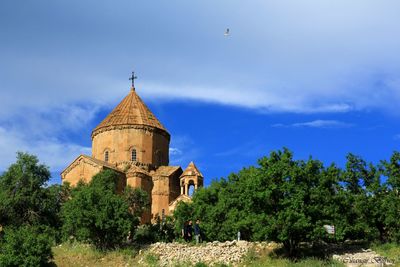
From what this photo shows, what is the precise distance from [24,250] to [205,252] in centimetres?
756

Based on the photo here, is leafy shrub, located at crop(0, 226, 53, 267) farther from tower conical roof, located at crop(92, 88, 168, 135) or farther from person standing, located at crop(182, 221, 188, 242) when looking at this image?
tower conical roof, located at crop(92, 88, 168, 135)

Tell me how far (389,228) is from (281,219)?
20.0 feet

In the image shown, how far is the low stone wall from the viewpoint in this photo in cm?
2306

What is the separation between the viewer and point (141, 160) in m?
44.2

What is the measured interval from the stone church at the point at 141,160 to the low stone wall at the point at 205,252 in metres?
16.7

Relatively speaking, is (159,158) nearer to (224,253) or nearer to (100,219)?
(100,219)

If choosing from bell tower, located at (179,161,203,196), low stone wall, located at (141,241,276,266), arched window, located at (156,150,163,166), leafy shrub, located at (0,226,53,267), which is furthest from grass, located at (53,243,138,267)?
arched window, located at (156,150,163,166)

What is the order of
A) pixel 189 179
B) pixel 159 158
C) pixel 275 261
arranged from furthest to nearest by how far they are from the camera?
pixel 159 158
pixel 189 179
pixel 275 261

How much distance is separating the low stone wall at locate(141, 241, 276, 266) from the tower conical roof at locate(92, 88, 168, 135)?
20183 millimetres

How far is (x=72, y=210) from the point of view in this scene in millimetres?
26906

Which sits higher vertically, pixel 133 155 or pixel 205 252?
pixel 133 155

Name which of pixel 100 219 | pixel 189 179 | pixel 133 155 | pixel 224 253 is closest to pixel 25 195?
pixel 100 219

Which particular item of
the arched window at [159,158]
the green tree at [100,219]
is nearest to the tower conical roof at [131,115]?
the arched window at [159,158]

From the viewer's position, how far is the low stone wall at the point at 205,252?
2306cm
